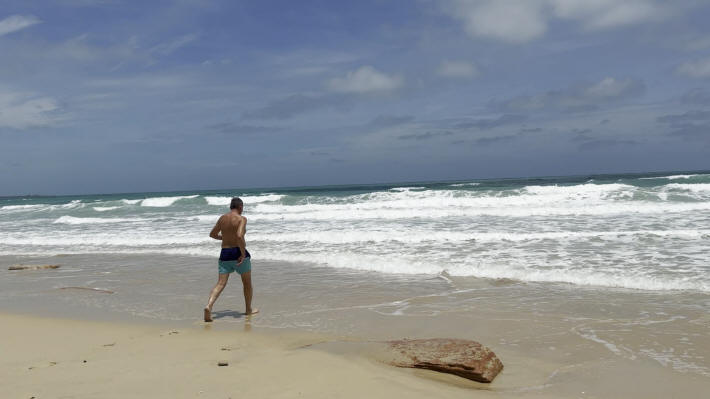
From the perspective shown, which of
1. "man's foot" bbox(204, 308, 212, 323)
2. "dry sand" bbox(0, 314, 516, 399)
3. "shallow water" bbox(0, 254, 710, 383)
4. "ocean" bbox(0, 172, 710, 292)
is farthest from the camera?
"ocean" bbox(0, 172, 710, 292)

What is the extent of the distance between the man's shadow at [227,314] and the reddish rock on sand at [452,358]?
2.71 m

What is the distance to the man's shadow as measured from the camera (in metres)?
6.44

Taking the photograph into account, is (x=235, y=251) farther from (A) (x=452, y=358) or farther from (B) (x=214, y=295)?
(A) (x=452, y=358)

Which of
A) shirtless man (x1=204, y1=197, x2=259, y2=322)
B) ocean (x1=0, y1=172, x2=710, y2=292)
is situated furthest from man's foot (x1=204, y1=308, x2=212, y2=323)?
ocean (x1=0, y1=172, x2=710, y2=292)

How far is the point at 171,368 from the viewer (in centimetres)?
422

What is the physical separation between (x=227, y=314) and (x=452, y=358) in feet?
11.6

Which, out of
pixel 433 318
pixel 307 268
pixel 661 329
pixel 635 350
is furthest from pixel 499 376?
pixel 307 268

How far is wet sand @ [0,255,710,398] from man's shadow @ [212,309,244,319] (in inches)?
1.2

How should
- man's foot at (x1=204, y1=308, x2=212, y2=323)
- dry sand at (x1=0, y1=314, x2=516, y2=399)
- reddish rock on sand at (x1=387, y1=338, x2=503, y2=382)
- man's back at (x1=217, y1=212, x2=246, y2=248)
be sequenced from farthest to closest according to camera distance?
1. man's back at (x1=217, y1=212, x2=246, y2=248)
2. man's foot at (x1=204, y1=308, x2=212, y2=323)
3. reddish rock on sand at (x1=387, y1=338, x2=503, y2=382)
4. dry sand at (x1=0, y1=314, x2=516, y2=399)

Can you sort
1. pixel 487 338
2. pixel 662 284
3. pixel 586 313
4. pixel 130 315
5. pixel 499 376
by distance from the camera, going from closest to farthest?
pixel 499 376, pixel 487 338, pixel 586 313, pixel 130 315, pixel 662 284

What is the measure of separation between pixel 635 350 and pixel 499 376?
5.05ft

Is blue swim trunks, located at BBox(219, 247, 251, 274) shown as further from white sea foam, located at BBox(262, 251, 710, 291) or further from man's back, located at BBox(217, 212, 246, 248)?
white sea foam, located at BBox(262, 251, 710, 291)

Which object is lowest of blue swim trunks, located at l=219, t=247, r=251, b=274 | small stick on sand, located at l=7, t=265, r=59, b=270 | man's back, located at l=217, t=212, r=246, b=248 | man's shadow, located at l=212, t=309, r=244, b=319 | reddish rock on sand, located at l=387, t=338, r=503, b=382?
man's shadow, located at l=212, t=309, r=244, b=319

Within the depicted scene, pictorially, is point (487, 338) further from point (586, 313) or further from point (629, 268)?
point (629, 268)
